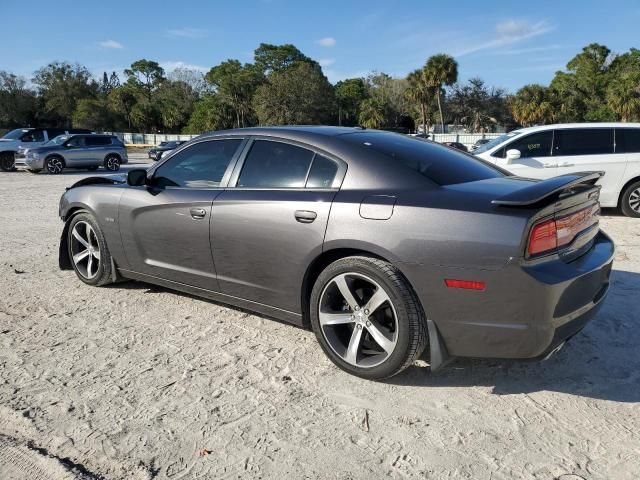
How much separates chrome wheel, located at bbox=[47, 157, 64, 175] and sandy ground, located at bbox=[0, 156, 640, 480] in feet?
57.2

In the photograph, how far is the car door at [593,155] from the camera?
8578 mm

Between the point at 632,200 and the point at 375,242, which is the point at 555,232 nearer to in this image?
the point at 375,242

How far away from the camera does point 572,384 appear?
3068 mm

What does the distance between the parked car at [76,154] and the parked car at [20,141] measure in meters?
0.96

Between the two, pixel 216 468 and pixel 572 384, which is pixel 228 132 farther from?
pixel 572 384

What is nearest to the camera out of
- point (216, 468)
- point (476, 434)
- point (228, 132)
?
point (216, 468)

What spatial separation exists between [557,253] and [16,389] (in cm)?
312

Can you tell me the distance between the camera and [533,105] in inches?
1980

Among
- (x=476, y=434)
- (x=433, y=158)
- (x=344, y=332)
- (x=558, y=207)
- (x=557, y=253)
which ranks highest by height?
(x=433, y=158)

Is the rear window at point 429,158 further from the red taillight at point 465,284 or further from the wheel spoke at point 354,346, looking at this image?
the wheel spoke at point 354,346

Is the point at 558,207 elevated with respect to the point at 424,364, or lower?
elevated

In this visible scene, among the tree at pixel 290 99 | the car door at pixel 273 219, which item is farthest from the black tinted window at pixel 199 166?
the tree at pixel 290 99

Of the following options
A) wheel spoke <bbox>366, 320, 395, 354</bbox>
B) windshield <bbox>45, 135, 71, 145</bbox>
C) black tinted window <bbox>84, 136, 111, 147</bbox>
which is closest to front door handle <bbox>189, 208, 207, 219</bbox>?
wheel spoke <bbox>366, 320, 395, 354</bbox>

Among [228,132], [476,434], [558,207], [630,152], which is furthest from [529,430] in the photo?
[630,152]
